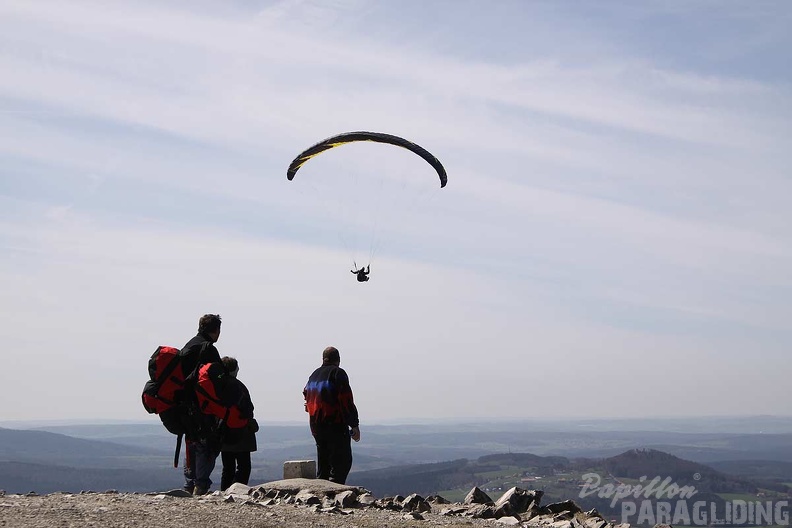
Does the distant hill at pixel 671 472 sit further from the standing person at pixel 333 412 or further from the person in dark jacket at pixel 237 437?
the person in dark jacket at pixel 237 437

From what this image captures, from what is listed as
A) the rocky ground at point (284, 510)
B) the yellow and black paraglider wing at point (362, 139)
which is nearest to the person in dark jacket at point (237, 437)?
the rocky ground at point (284, 510)

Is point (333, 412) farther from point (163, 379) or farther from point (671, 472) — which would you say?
point (671, 472)

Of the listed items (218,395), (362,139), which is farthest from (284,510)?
(362,139)

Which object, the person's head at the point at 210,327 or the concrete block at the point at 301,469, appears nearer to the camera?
the person's head at the point at 210,327

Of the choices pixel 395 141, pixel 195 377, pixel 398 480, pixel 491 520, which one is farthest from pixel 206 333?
pixel 398 480

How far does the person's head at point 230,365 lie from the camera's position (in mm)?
13148

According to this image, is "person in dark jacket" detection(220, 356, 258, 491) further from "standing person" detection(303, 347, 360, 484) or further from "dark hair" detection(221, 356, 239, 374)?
"standing person" detection(303, 347, 360, 484)

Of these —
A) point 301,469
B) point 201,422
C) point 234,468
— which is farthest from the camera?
point 301,469

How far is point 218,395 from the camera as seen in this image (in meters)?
12.6

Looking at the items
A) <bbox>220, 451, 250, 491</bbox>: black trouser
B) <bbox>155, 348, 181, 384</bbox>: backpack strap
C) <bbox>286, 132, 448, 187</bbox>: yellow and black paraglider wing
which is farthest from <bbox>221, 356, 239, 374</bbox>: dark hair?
<bbox>286, 132, 448, 187</bbox>: yellow and black paraglider wing

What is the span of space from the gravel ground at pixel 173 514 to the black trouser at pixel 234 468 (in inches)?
44.7

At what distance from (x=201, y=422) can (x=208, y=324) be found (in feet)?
4.86

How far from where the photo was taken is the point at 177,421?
41.8 ft

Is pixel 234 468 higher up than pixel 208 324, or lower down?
lower down
